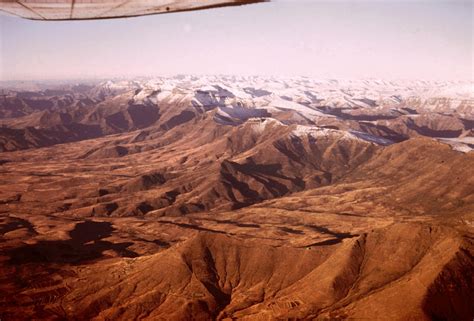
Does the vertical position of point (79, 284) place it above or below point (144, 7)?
below

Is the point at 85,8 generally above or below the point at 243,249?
above

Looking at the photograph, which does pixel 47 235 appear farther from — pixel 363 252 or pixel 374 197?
pixel 374 197

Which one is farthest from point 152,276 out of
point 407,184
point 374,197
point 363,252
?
point 407,184

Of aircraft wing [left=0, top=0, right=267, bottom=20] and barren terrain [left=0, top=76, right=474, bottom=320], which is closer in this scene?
aircraft wing [left=0, top=0, right=267, bottom=20]

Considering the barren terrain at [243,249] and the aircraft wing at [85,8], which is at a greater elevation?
the aircraft wing at [85,8]

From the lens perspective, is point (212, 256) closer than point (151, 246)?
Yes

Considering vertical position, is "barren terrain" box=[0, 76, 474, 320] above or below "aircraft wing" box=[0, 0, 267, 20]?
below

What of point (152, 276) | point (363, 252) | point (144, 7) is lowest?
point (152, 276)

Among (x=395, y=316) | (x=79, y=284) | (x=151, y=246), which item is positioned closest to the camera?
(x=395, y=316)
